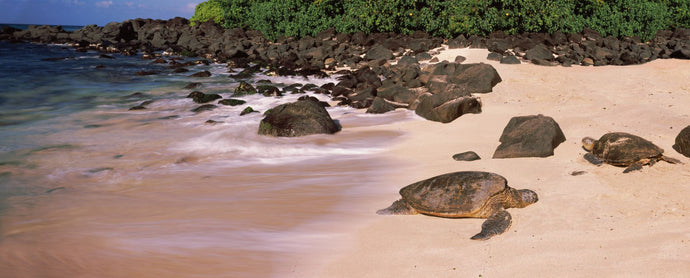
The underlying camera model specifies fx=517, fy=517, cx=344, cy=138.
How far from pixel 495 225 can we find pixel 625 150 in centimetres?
229

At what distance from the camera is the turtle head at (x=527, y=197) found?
5117 mm

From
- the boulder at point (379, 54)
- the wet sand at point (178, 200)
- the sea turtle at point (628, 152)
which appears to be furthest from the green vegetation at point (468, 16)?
the sea turtle at point (628, 152)

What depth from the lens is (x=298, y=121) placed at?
31.3 ft

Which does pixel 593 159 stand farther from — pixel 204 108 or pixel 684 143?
pixel 204 108

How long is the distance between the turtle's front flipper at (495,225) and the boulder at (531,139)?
2254 millimetres

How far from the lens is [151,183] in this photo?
7074 millimetres

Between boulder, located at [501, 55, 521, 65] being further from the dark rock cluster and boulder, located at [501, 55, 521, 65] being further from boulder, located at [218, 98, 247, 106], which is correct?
boulder, located at [218, 98, 247, 106]

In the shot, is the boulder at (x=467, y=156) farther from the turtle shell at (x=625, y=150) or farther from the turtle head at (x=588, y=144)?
the turtle shell at (x=625, y=150)

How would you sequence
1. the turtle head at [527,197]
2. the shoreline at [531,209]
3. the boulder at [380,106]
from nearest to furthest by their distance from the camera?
the shoreline at [531,209] → the turtle head at [527,197] → the boulder at [380,106]

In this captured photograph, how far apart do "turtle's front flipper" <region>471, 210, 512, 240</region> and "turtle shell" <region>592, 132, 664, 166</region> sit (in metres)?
1.98

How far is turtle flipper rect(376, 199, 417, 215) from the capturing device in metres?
5.25

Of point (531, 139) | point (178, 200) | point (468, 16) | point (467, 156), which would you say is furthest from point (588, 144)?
point (468, 16)

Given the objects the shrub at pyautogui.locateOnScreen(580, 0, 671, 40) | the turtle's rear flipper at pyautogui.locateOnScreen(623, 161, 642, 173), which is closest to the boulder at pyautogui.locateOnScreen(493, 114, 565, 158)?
the turtle's rear flipper at pyautogui.locateOnScreen(623, 161, 642, 173)

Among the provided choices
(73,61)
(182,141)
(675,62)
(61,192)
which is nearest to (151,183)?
(61,192)
